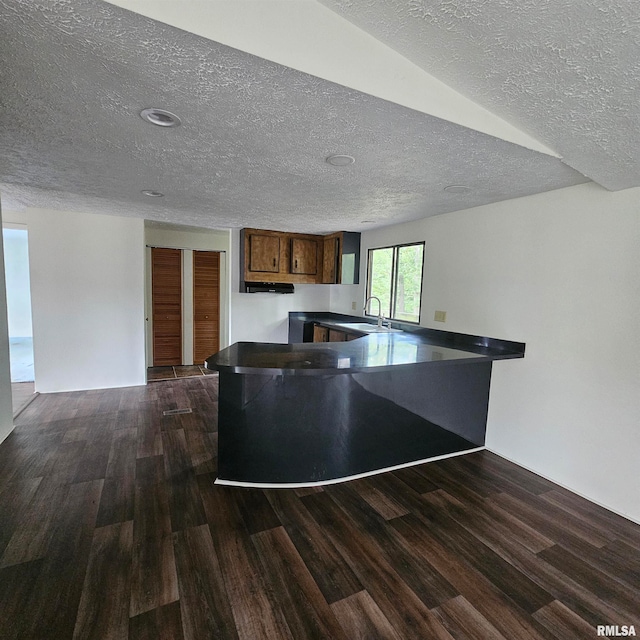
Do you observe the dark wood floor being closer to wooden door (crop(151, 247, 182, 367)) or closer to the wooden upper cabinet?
the wooden upper cabinet

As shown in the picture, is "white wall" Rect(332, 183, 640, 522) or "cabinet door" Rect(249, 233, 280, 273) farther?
"cabinet door" Rect(249, 233, 280, 273)

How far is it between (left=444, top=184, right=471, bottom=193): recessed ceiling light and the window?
1.21 meters

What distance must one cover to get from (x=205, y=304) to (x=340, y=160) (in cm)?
466

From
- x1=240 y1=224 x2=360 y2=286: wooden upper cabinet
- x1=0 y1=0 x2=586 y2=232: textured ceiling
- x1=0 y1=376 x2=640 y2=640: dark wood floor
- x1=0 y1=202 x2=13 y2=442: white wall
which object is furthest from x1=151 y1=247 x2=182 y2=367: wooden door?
x1=0 y1=376 x2=640 y2=640: dark wood floor

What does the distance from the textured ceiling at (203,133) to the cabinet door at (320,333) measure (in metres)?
1.94

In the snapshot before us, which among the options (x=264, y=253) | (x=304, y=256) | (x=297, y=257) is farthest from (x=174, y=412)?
(x=304, y=256)

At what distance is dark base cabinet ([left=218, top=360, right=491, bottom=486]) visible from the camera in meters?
2.37

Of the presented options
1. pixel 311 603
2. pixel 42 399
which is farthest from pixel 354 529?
pixel 42 399

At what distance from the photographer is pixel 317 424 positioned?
2.43 meters

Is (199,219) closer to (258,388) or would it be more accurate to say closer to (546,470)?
(258,388)

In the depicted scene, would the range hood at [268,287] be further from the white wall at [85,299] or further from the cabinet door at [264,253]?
the white wall at [85,299]

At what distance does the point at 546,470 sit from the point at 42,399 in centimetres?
528

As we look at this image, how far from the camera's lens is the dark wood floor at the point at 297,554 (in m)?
1.45

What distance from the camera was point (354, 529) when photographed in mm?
2021
